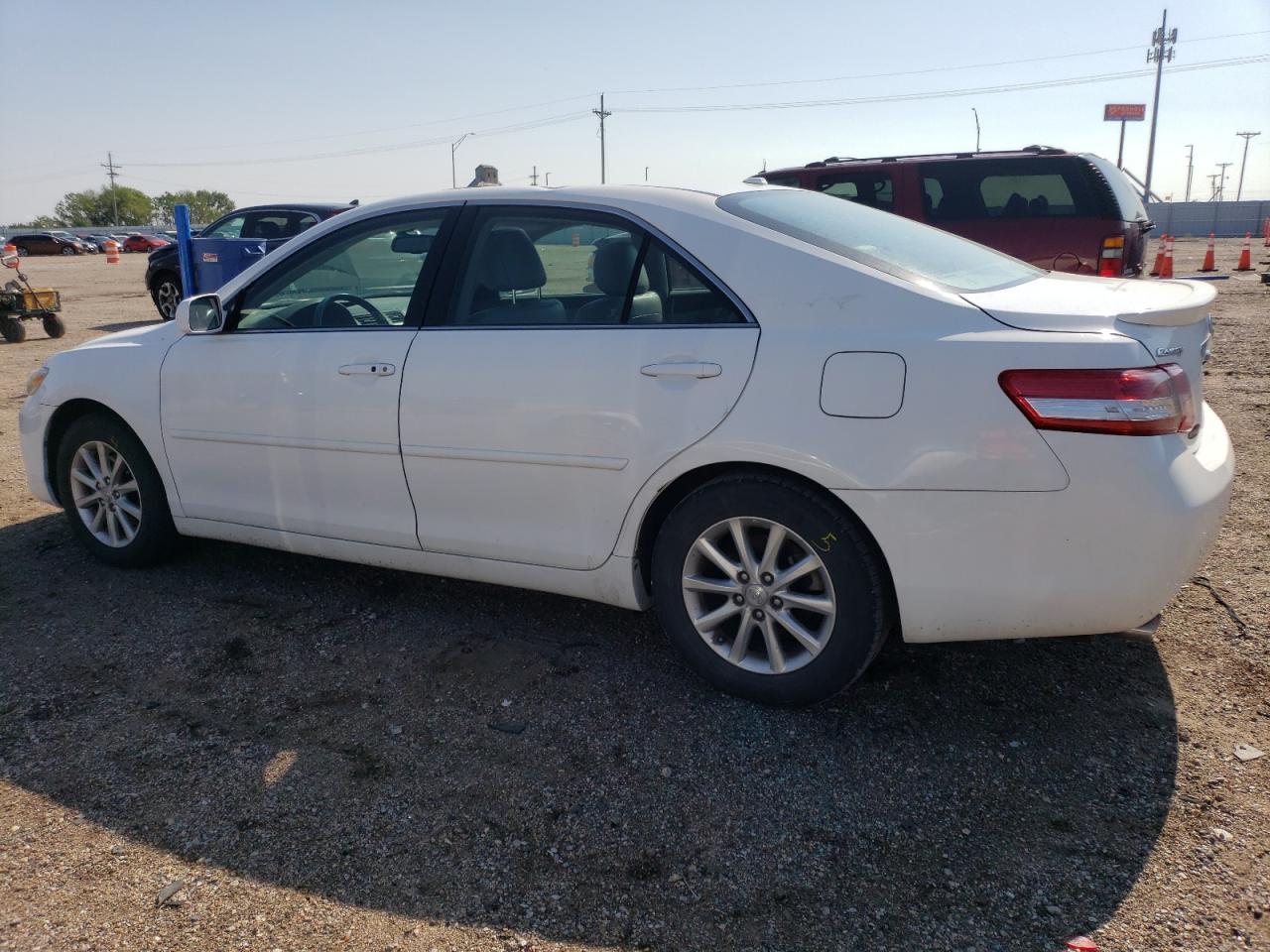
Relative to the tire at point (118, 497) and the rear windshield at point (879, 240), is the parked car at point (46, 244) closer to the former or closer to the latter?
the tire at point (118, 497)

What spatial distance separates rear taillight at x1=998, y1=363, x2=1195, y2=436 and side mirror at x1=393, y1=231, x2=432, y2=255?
2.14m

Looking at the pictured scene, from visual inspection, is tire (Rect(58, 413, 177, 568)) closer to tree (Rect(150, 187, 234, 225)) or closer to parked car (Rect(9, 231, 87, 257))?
parked car (Rect(9, 231, 87, 257))

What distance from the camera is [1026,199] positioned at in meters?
9.23

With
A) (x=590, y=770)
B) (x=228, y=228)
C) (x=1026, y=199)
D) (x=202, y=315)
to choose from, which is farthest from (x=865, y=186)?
(x=228, y=228)

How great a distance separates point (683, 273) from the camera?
3.18 m

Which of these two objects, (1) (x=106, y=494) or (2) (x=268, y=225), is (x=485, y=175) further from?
(2) (x=268, y=225)

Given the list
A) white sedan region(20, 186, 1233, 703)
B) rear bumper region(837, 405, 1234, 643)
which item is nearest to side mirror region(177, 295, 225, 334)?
white sedan region(20, 186, 1233, 703)

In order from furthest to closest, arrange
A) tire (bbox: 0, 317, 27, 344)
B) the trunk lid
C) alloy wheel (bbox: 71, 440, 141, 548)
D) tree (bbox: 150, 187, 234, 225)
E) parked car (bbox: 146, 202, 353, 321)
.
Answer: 1. tree (bbox: 150, 187, 234, 225)
2. tire (bbox: 0, 317, 27, 344)
3. parked car (bbox: 146, 202, 353, 321)
4. alloy wheel (bbox: 71, 440, 141, 548)
5. the trunk lid

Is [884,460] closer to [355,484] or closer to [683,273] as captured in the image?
[683,273]

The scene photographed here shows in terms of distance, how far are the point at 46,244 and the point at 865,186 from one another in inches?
2270

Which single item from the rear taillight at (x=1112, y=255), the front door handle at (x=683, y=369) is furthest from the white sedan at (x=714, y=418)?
the rear taillight at (x=1112, y=255)

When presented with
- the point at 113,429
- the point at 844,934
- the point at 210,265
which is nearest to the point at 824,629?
the point at 844,934

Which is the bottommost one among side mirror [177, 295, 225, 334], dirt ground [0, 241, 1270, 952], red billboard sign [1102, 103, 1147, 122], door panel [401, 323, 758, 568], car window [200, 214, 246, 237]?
dirt ground [0, 241, 1270, 952]

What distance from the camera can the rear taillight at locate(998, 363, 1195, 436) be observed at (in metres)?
2.60
